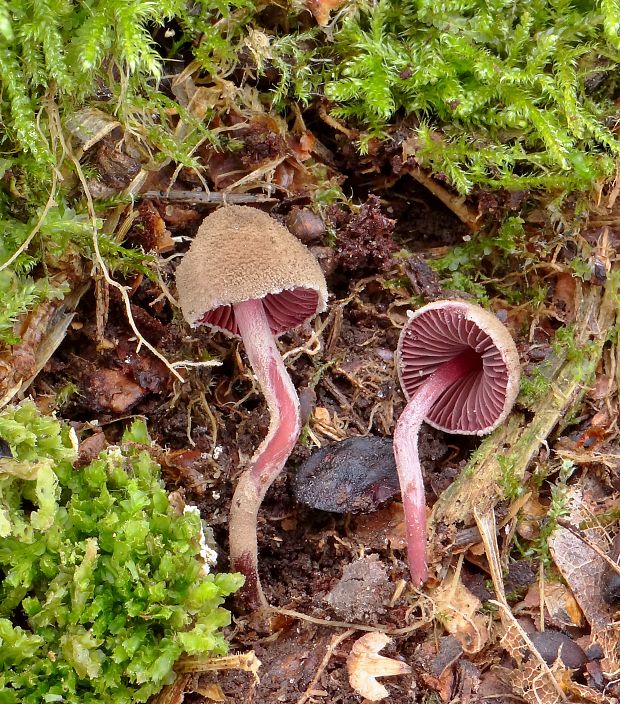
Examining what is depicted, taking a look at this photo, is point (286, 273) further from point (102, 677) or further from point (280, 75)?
point (102, 677)

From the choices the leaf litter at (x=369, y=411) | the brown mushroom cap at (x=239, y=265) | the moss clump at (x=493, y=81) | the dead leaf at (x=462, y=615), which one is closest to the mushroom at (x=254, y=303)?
the brown mushroom cap at (x=239, y=265)

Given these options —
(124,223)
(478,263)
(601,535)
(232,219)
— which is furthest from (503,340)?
(124,223)

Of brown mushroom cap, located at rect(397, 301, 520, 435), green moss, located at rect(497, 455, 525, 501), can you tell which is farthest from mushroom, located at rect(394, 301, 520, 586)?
green moss, located at rect(497, 455, 525, 501)

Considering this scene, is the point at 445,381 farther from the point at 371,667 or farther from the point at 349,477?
the point at 371,667

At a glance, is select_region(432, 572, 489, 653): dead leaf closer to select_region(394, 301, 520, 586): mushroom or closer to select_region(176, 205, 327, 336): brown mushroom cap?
select_region(394, 301, 520, 586): mushroom

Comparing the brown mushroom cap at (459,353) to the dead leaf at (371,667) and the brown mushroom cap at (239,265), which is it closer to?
the brown mushroom cap at (239,265)

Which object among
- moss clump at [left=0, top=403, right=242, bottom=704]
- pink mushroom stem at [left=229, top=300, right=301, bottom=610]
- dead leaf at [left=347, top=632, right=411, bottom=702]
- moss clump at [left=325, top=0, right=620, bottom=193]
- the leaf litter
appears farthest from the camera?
moss clump at [left=325, top=0, right=620, bottom=193]

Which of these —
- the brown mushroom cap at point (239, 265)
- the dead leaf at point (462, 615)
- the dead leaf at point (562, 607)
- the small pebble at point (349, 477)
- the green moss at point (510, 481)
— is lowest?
the dead leaf at point (562, 607)

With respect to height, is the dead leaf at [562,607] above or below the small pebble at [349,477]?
below
